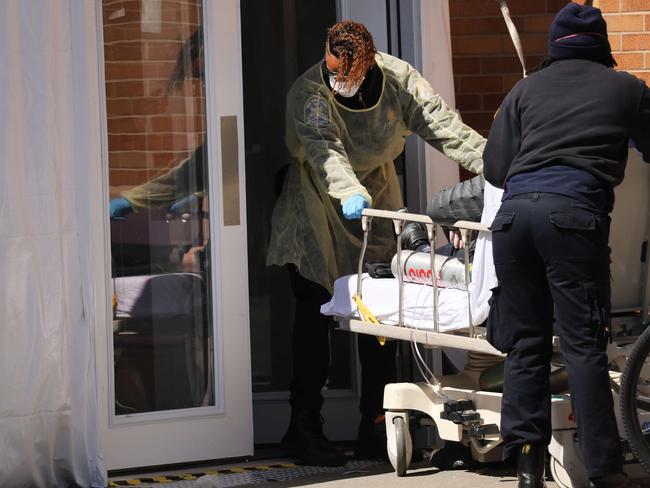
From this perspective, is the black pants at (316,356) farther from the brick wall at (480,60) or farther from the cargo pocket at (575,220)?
the cargo pocket at (575,220)

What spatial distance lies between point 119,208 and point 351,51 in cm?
110

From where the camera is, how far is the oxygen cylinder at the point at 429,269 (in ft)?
14.2

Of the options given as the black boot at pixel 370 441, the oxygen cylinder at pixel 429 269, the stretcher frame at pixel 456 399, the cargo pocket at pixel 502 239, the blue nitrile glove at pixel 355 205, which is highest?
the blue nitrile glove at pixel 355 205

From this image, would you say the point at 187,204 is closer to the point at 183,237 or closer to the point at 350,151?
the point at 183,237

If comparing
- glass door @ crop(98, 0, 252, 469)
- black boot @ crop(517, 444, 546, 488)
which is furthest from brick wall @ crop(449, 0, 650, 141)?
black boot @ crop(517, 444, 546, 488)

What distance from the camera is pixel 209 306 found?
5160 millimetres

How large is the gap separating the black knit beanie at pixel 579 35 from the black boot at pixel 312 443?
1.89 m

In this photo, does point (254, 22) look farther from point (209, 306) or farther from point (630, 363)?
point (630, 363)

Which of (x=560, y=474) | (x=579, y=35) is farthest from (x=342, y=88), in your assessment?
(x=560, y=474)

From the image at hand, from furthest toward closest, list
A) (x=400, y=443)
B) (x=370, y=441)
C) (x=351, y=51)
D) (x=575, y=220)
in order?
(x=370, y=441) < (x=351, y=51) < (x=400, y=443) < (x=575, y=220)

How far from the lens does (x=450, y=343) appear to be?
4266 millimetres

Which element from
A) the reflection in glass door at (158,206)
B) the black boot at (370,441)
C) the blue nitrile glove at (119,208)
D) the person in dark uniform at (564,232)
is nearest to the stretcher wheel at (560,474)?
the person in dark uniform at (564,232)

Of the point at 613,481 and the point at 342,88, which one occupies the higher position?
the point at 342,88

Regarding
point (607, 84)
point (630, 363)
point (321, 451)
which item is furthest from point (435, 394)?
point (607, 84)
